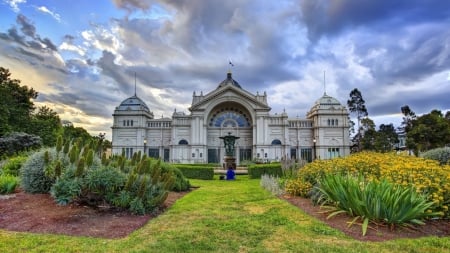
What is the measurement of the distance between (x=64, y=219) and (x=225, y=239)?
4.16 meters

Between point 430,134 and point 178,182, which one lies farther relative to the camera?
point 430,134

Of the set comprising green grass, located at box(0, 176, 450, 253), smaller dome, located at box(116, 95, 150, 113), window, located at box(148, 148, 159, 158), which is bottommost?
green grass, located at box(0, 176, 450, 253)

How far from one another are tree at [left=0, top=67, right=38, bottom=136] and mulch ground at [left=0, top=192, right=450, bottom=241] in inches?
922

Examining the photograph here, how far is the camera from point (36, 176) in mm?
9609

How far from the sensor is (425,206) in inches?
265

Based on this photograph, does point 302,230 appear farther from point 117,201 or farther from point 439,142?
point 439,142

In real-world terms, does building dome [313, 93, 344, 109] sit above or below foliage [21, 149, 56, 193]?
above

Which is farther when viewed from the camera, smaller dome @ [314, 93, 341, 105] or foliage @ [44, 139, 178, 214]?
smaller dome @ [314, 93, 341, 105]

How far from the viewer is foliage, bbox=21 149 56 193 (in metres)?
9.59

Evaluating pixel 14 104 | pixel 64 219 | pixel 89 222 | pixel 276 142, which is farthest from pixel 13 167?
pixel 276 142

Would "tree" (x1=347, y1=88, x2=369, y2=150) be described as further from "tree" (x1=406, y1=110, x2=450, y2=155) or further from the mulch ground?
the mulch ground

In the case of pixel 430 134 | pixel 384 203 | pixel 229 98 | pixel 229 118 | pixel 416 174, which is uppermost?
pixel 229 98

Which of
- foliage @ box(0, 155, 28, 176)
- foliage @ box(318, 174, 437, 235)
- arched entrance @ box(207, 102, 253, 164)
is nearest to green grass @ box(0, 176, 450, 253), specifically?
foliage @ box(318, 174, 437, 235)

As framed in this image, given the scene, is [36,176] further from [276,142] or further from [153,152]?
[153,152]
